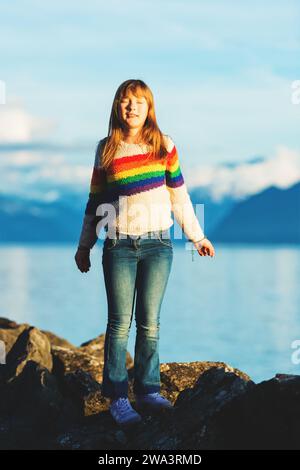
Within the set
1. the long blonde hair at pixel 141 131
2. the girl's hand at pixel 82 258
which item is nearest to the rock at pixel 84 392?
the girl's hand at pixel 82 258

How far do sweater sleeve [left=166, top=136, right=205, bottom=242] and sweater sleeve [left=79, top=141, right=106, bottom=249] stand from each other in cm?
64

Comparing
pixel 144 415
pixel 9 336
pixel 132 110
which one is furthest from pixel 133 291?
pixel 9 336

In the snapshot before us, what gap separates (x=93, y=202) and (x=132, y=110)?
978 millimetres

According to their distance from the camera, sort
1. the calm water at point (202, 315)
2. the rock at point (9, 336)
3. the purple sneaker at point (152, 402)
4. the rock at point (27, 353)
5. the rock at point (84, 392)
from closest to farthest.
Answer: the purple sneaker at point (152, 402)
the rock at point (84, 392)
the rock at point (27, 353)
the rock at point (9, 336)
the calm water at point (202, 315)

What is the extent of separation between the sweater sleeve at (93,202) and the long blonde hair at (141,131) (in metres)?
0.11

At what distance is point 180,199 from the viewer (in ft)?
30.2

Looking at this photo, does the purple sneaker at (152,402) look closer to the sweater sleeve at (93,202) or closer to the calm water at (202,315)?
the sweater sleeve at (93,202)

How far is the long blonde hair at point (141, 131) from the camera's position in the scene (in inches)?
353

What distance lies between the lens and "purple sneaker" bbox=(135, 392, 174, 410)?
9.27 m

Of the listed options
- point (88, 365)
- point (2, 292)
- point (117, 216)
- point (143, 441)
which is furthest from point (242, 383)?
point (2, 292)

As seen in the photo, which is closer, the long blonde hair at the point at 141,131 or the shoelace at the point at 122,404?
the long blonde hair at the point at 141,131

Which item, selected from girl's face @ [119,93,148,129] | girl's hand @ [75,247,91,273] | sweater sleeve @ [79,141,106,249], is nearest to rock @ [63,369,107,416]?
girl's hand @ [75,247,91,273]

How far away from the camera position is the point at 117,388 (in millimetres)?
9250

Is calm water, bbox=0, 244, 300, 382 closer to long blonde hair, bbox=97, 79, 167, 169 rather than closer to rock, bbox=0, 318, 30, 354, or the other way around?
rock, bbox=0, 318, 30, 354
